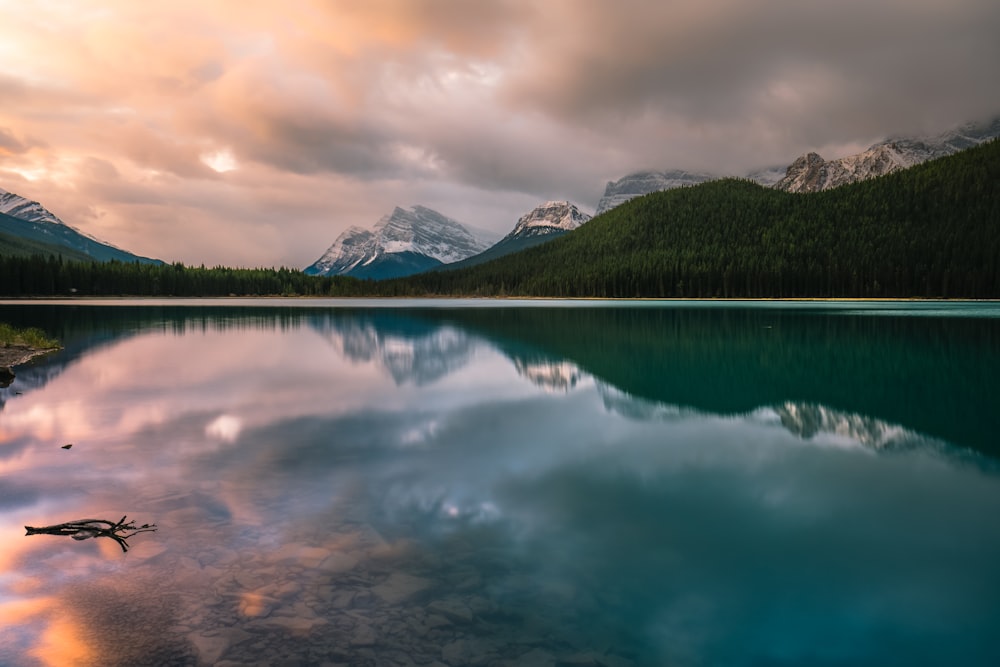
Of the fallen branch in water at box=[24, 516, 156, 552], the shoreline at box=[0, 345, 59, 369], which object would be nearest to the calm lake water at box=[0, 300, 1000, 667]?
the fallen branch in water at box=[24, 516, 156, 552]

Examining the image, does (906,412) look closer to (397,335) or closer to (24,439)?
(24,439)

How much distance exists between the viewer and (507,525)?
37.9ft

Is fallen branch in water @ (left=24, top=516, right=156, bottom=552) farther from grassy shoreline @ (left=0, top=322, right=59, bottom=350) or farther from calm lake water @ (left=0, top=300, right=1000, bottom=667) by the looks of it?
grassy shoreline @ (left=0, top=322, right=59, bottom=350)

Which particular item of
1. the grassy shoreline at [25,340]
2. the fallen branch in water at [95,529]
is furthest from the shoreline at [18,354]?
the fallen branch in water at [95,529]

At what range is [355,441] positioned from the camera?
1859 cm

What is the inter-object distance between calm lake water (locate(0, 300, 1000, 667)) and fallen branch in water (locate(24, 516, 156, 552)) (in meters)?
0.29

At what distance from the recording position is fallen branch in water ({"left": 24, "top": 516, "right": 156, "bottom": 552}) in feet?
35.5

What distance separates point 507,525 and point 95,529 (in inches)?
306

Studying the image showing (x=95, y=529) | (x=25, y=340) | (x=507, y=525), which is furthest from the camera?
(x=25, y=340)

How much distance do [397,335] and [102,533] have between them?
51126mm

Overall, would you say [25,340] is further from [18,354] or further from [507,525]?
[507,525]

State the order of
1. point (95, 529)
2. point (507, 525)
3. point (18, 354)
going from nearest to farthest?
point (95, 529) → point (507, 525) → point (18, 354)

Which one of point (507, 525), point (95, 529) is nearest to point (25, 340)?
point (95, 529)

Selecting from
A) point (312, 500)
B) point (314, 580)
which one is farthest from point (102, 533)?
point (314, 580)
